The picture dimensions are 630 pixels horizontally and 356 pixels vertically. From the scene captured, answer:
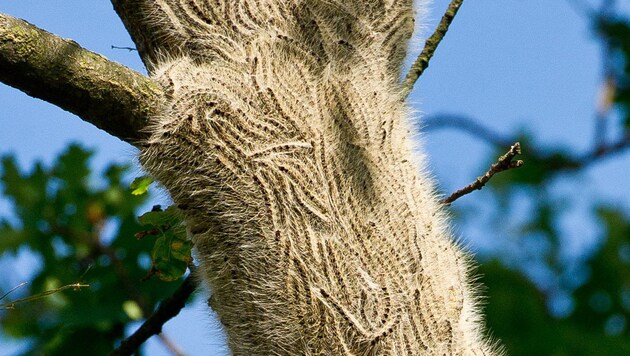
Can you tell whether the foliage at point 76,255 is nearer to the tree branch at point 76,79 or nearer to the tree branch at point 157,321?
the tree branch at point 157,321

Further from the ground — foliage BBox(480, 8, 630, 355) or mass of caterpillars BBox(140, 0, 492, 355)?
mass of caterpillars BBox(140, 0, 492, 355)

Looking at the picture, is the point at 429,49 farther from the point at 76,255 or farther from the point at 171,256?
the point at 76,255

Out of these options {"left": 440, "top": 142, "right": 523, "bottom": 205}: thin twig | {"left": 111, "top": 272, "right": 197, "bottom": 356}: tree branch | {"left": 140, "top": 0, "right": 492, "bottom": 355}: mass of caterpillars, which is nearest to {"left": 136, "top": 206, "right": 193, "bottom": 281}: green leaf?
{"left": 111, "top": 272, "right": 197, "bottom": 356}: tree branch

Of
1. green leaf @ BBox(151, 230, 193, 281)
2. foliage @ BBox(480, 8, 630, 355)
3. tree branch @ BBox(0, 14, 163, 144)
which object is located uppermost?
tree branch @ BBox(0, 14, 163, 144)

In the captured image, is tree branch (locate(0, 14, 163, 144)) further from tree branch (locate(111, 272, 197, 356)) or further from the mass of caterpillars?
tree branch (locate(111, 272, 197, 356))

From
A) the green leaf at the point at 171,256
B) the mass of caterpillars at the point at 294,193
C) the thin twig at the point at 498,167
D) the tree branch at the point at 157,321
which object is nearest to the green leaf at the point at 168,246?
the green leaf at the point at 171,256
